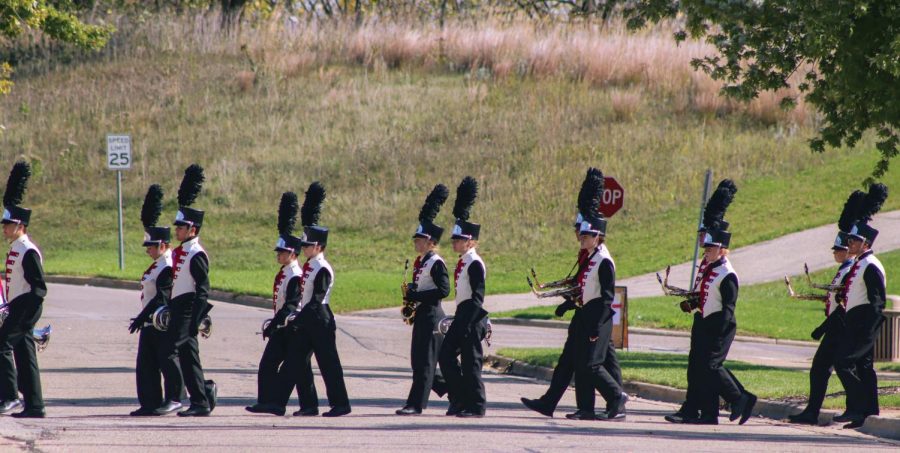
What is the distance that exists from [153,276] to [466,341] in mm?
3011

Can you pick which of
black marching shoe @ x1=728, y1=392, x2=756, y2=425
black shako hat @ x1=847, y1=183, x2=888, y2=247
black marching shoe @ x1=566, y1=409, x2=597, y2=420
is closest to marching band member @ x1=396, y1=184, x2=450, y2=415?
black marching shoe @ x1=566, y1=409, x2=597, y2=420

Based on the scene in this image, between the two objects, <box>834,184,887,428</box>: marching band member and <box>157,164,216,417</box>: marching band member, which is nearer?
<box>157,164,216,417</box>: marching band member

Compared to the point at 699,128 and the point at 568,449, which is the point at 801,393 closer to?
the point at 568,449

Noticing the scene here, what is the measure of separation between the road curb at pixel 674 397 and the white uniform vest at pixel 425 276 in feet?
12.3

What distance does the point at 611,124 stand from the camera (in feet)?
128

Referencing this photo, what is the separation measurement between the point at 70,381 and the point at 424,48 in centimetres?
3078

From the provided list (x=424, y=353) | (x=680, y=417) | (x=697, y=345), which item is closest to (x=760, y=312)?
(x=680, y=417)

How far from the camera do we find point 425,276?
13.0 meters

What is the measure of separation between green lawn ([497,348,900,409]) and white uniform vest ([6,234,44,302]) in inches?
284

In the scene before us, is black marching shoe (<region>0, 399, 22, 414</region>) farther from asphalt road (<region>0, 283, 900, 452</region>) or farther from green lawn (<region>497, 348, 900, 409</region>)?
green lawn (<region>497, 348, 900, 409</region>)

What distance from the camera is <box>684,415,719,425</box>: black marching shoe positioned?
12688 mm

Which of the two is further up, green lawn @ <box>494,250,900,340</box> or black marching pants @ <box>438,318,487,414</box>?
black marching pants @ <box>438,318,487,414</box>

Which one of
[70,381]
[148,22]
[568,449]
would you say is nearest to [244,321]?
[70,381]

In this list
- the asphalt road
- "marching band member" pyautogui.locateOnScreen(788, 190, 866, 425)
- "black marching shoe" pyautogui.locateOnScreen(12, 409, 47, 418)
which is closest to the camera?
the asphalt road
